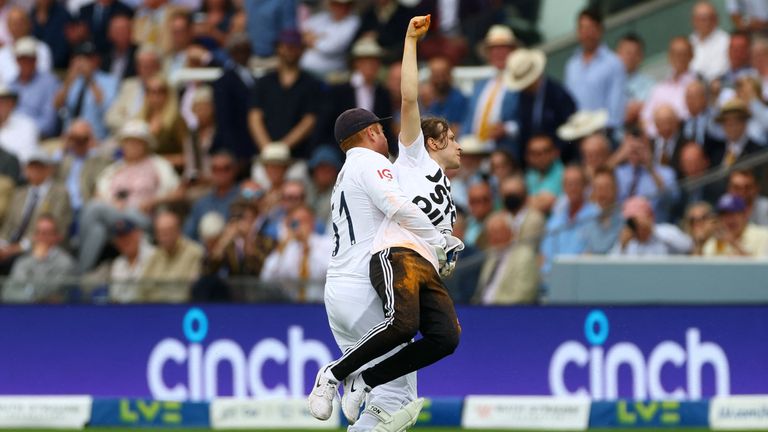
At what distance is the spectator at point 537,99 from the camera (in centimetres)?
1733

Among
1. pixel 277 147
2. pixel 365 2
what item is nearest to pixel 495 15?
pixel 365 2

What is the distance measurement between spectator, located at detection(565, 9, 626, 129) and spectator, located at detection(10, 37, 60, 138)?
6.80 metres

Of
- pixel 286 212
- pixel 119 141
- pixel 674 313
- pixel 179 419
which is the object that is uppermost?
pixel 119 141

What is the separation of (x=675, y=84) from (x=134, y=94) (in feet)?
22.7

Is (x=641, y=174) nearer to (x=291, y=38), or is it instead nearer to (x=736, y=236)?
(x=736, y=236)

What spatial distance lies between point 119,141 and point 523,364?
21.3ft

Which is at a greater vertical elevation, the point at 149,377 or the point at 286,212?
the point at 286,212

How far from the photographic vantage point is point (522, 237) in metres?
15.9

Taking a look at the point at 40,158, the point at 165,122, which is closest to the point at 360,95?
the point at 165,122

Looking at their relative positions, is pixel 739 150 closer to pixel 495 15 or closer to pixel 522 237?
pixel 522 237

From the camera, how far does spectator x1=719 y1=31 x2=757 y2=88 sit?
53.6ft

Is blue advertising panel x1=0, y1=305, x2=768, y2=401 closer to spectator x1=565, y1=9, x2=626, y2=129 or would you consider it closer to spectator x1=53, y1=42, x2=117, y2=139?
spectator x1=565, y1=9, x2=626, y2=129

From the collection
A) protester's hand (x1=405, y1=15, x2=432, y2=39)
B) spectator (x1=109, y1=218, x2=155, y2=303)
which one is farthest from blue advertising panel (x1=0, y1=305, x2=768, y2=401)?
protester's hand (x1=405, y1=15, x2=432, y2=39)

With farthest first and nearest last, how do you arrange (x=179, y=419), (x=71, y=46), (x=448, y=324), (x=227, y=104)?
(x=71, y=46), (x=227, y=104), (x=179, y=419), (x=448, y=324)
